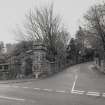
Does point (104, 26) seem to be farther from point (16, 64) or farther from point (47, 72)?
point (16, 64)

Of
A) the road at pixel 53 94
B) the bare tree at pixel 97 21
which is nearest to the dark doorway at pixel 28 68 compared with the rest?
the road at pixel 53 94

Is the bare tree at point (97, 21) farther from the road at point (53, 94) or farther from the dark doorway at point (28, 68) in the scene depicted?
the road at point (53, 94)

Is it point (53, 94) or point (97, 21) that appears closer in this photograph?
point (53, 94)

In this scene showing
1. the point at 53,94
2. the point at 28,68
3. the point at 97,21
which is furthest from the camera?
the point at 97,21

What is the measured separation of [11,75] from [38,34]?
57.4ft

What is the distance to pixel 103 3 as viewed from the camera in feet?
94.5

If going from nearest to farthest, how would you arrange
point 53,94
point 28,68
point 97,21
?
point 53,94
point 28,68
point 97,21

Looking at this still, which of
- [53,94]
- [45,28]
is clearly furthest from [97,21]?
[53,94]

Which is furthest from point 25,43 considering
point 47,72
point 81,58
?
point 81,58

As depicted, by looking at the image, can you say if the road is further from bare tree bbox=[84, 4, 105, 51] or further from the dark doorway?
bare tree bbox=[84, 4, 105, 51]

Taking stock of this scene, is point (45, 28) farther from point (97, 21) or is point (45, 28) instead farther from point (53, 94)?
point (53, 94)

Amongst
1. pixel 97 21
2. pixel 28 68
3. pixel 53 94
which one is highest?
pixel 97 21

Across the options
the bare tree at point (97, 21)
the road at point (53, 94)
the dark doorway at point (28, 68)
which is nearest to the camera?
the road at point (53, 94)

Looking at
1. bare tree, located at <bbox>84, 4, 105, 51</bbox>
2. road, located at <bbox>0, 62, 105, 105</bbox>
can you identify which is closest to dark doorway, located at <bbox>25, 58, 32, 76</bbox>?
road, located at <bbox>0, 62, 105, 105</bbox>
